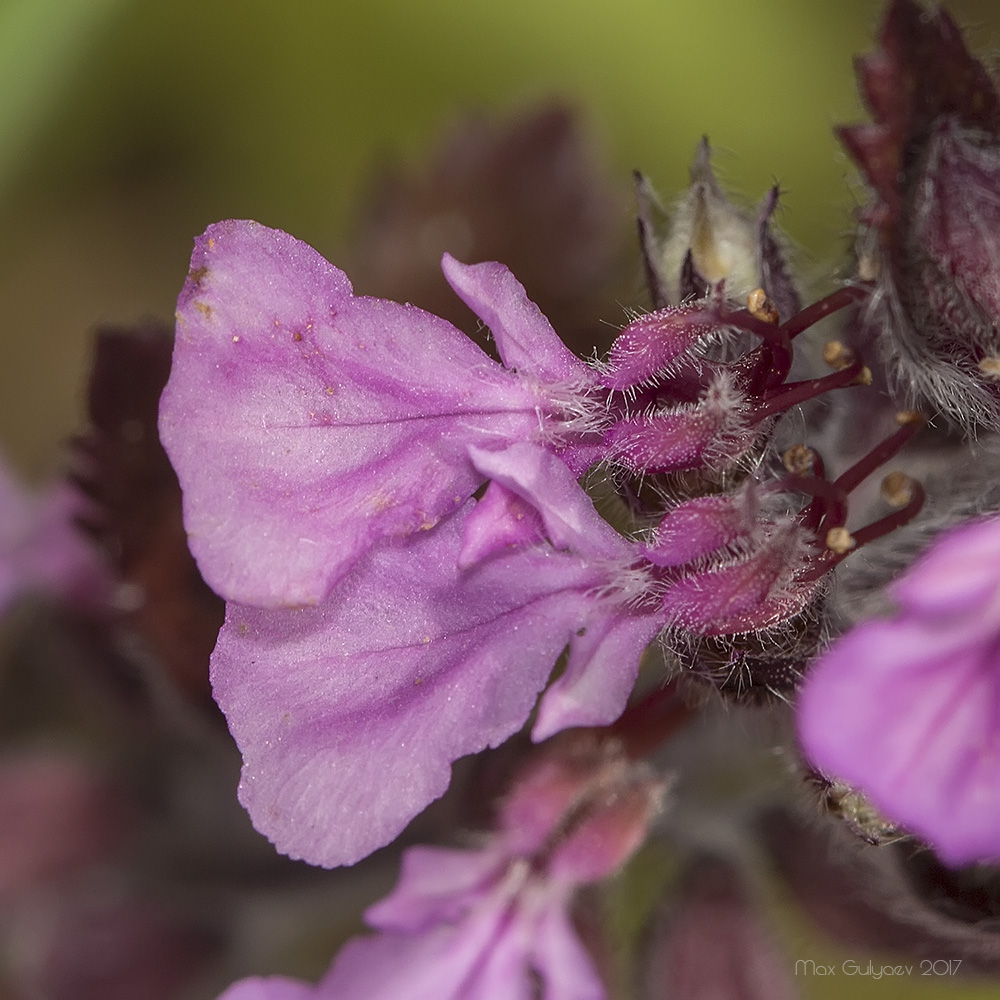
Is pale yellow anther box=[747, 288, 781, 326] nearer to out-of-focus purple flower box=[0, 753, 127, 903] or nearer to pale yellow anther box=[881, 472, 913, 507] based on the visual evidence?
pale yellow anther box=[881, 472, 913, 507]

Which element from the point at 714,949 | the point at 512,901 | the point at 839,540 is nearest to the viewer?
the point at 839,540

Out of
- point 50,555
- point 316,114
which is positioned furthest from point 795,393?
point 316,114

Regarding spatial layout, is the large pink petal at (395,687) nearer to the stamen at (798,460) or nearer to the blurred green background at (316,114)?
the stamen at (798,460)

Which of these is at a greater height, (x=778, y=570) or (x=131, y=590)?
(x=131, y=590)

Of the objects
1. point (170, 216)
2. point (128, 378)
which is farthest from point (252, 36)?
point (128, 378)

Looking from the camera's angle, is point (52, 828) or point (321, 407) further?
point (52, 828)

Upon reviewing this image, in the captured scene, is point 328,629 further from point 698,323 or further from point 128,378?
point 128,378

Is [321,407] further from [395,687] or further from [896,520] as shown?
[896,520]
